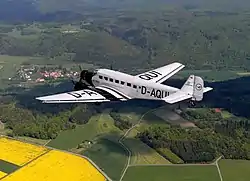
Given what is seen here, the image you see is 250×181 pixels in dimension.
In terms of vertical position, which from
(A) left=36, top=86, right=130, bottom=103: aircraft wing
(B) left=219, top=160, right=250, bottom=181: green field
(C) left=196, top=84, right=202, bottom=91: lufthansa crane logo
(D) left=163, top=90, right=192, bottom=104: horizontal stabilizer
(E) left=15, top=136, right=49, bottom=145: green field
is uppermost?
(C) left=196, top=84, right=202, bottom=91: lufthansa crane logo

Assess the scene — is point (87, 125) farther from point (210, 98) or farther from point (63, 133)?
point (210, 98)

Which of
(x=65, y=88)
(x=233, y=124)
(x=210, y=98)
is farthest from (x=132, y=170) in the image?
(x=65, y=88)

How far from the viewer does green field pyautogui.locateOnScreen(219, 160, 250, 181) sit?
89.5 metres

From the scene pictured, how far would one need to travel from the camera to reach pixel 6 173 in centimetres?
8812

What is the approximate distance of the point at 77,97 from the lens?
61125mm

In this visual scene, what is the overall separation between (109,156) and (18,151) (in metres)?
19.7

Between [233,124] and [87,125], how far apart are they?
36268 mm

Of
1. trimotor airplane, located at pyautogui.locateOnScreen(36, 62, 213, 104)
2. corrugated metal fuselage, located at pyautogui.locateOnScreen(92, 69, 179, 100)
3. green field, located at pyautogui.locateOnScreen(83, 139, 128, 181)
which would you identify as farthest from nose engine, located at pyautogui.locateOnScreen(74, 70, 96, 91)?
green field, located at pyautogui.locateOnScreen(83, 139, 128, 181)

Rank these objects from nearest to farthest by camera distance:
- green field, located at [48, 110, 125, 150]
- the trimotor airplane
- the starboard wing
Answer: the starboard wing
the trimotor airplane
green field, located at [48, 110, 125, 150]

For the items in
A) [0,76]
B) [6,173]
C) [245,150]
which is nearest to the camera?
[6,173]

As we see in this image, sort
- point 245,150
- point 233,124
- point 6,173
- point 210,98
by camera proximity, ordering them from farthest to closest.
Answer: point 210,98, point 233,124, point 245,150, point 6,173

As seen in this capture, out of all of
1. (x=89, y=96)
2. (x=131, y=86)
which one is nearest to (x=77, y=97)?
(x=89, y=96)

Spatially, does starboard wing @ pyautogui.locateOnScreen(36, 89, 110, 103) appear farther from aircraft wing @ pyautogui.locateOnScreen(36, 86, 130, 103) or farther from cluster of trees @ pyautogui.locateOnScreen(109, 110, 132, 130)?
cluster of trees @ pyautogui.locateOnScreen(109, 110, 132, 130)

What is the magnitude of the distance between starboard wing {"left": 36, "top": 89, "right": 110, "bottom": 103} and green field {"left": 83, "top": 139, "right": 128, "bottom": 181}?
29.7 metres
